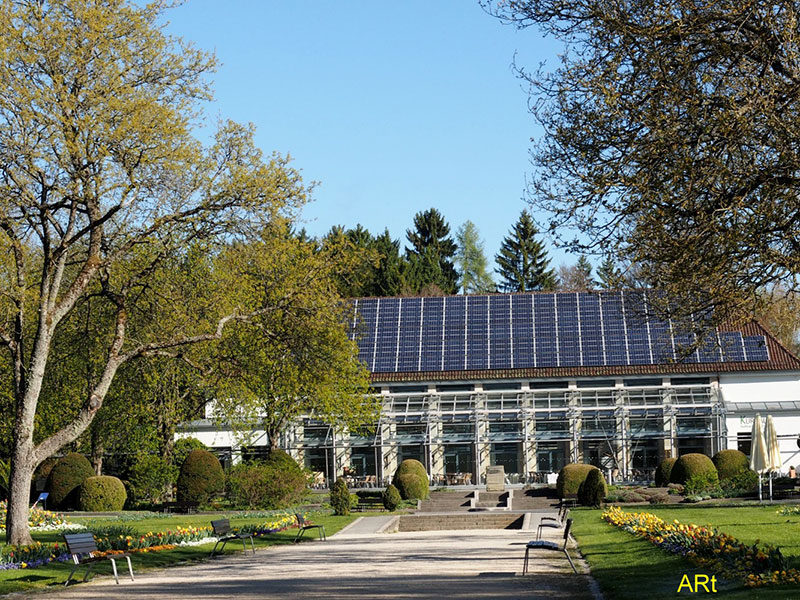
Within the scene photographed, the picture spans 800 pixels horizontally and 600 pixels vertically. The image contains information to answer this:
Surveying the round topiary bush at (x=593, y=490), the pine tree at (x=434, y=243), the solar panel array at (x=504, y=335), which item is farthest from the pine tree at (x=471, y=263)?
the round topiary bush at (x=593, y=490)

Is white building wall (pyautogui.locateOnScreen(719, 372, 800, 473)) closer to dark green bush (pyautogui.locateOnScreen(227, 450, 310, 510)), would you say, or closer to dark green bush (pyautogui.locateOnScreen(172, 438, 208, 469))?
dark green bush (pyautogui.locateOnScreen(227, 450, 310, 510))

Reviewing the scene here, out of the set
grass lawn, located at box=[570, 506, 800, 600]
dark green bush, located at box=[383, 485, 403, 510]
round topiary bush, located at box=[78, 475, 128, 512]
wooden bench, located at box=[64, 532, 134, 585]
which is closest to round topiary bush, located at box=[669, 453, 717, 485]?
grass lawn, located at box=[570, 506, 800, 600]

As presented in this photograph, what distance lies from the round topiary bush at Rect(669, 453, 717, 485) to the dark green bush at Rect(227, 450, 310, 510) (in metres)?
14.5

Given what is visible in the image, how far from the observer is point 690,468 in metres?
41.0

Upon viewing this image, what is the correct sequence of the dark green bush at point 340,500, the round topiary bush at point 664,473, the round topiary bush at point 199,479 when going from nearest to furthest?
1. the dark green bush at point 340,500
2. the round topiary bush at point 199,479
3. the round topiary bush at point 664,473

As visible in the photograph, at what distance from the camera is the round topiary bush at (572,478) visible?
40719mm

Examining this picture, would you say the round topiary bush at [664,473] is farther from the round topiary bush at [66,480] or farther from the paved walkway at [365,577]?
the round topiary bush at [66,480]

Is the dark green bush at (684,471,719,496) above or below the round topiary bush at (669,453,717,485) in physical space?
below

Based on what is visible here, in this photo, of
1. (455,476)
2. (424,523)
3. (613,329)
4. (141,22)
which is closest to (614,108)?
(141,22)

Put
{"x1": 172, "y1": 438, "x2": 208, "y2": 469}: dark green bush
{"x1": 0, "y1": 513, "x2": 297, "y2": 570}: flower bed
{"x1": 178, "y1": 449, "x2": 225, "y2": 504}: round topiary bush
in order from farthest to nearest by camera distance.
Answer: {"x1": 172, "y1": 438, "x2": 208, "y2": 469}: dark green bush, {"x1": 178, "y1": 449, "x2": 225, "y2": 504}: round topiary bush, {"x1": 0, "y1": 513, "x2": 297, "y2": 570}: flower bed

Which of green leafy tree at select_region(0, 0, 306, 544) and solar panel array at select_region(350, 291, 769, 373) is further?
solar panel array at select_region(350, 291, 769, 373)

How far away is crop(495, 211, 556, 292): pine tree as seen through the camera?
90.1 m

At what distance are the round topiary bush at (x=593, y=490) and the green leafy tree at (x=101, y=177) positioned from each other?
17.7 metres

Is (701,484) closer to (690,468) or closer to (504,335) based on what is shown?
(690,468)
